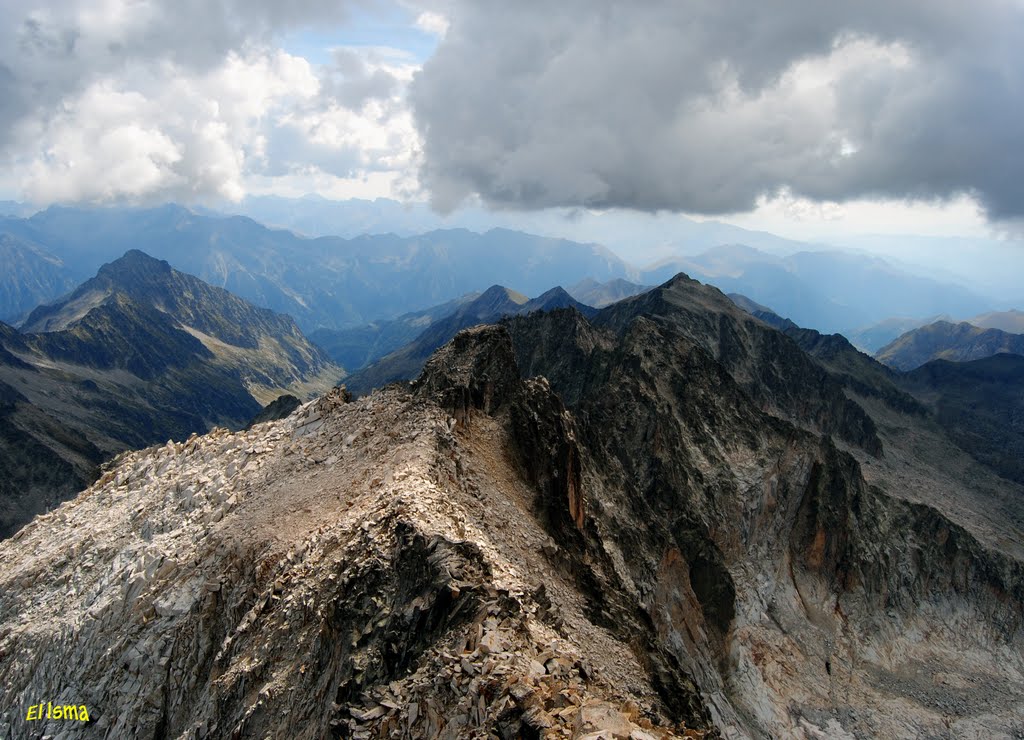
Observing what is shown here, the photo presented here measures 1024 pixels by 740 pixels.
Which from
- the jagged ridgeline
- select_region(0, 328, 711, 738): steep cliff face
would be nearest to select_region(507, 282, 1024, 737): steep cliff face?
the jagged ridgeline

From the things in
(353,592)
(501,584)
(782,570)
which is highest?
(501,584)

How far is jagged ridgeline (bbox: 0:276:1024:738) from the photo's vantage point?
822 inches

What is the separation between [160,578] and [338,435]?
1128 centimetres

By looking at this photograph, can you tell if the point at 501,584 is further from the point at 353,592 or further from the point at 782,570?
the point at 782,570

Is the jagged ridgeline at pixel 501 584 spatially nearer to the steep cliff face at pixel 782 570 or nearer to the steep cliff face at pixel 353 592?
the steep cliff face at pixel 353 592

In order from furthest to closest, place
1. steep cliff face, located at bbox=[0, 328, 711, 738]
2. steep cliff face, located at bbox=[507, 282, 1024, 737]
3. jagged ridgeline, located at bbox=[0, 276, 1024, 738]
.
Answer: steep cliff face, located at bbox=[507, 282, 1024, 737]
jagged ridgeline, located at bbox=[0, 276, 1024, 738]
steep cliff face, located at bbox=[0, 328, 711, 738]

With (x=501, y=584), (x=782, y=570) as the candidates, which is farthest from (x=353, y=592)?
(x=782, y=570)

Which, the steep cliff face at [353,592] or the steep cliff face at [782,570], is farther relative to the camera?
the steep cliff face at [782,570]

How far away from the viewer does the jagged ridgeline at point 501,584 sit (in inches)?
822

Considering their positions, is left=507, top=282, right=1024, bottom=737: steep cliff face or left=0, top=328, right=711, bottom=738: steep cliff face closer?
left=0, top=328, right=711, bottom=738: steep cliff face

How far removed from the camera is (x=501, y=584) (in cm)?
2220

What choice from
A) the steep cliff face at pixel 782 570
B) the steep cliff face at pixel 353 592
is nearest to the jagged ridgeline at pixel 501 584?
the steep cliff face at pixel 353 592

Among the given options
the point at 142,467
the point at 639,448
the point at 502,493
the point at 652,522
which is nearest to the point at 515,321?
the point at 639,448

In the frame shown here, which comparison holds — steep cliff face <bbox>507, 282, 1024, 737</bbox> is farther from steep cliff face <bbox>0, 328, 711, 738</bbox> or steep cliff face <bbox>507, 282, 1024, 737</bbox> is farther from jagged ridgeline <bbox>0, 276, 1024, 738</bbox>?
steep cliff face <bbox>0, 328, 711, 738</bbox>
